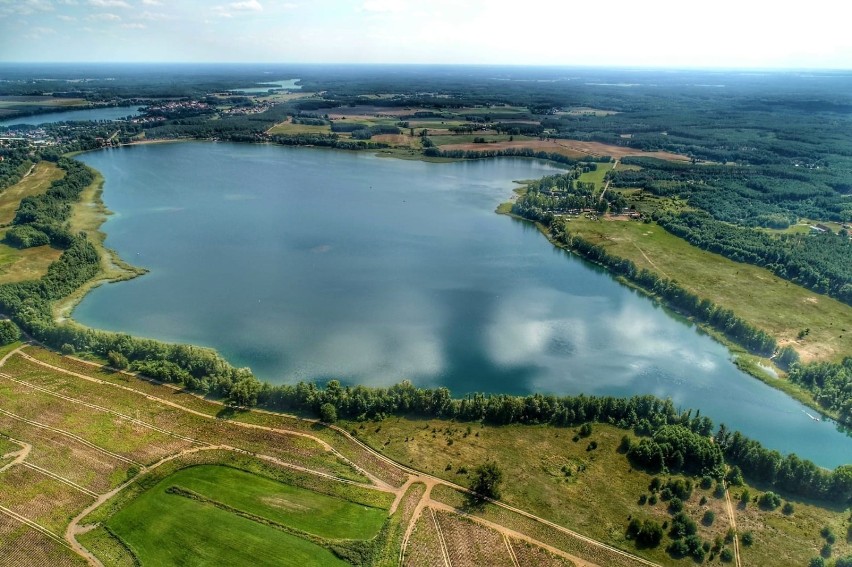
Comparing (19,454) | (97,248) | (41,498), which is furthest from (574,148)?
(41,498)

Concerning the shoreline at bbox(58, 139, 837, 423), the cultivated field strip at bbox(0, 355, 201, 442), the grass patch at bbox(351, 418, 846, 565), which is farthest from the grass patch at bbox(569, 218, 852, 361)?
the cultivated field strip at bbox(0, 355, 201, 442)

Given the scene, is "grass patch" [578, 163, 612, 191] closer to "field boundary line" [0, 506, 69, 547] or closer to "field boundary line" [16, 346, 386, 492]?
"field boundary line" [16, 346, 386, 492]

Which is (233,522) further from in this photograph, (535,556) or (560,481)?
(560,481)

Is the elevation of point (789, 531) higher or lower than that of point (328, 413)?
lower

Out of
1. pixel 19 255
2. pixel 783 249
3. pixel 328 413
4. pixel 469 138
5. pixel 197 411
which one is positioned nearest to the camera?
pixel 328 413

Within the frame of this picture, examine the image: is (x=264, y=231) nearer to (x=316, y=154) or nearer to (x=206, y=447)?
(x=206, y=447)
